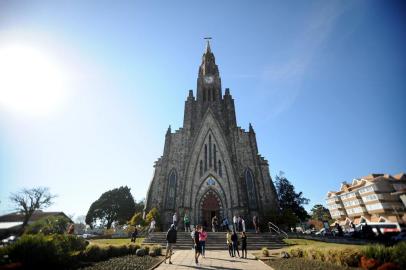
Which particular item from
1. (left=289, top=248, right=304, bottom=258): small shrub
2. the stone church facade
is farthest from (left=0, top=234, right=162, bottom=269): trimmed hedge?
the stone church facade

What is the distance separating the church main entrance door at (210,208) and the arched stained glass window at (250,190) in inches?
186

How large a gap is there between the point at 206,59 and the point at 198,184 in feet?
89.0

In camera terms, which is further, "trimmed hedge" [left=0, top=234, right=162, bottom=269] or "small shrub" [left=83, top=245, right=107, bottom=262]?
"small shrub" [left=83, top=245, right=107, bottom=262]

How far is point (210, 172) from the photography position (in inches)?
1238

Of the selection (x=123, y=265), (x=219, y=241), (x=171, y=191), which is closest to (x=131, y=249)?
(x=123, y=265)

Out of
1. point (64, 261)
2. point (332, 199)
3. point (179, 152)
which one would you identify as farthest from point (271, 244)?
point (332, 199)

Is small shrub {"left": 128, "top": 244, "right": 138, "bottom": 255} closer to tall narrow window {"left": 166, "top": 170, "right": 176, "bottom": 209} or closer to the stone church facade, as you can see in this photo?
the stone church facade

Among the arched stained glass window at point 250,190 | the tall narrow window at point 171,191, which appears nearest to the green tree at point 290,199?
the arched stained glass window at point 250,190

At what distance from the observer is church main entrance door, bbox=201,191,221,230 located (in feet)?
97.5

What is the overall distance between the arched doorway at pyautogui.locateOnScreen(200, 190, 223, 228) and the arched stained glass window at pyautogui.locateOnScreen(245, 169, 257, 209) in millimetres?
4499

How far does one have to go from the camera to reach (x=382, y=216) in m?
50.5

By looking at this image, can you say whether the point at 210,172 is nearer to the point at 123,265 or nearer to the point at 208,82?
the point at 208,82

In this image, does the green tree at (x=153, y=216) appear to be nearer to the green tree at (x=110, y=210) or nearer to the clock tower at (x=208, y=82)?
the clock tower at (x=208, y=82)

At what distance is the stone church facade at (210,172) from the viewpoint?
96.9 ft
